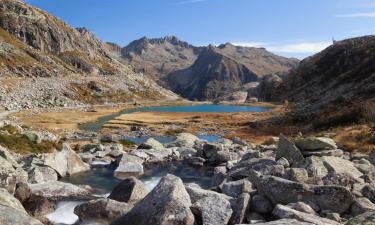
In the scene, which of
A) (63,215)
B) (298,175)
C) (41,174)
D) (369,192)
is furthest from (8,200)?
(369,192)

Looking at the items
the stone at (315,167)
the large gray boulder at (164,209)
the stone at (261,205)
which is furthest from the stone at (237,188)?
the stone at (315,167)

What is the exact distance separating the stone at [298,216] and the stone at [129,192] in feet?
27.6

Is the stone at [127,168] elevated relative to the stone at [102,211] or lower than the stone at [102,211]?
lower

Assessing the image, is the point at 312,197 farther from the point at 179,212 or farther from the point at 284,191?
the point at 179,212

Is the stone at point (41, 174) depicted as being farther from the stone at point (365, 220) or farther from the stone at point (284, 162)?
the stone at point (365, 220)

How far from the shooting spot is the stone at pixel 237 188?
22.5 metres

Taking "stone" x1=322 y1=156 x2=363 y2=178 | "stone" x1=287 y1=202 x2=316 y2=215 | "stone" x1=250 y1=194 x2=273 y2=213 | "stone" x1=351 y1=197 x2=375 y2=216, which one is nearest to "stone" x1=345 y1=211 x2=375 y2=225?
"stone" x1=287 y1=202 x2=316 y2=215

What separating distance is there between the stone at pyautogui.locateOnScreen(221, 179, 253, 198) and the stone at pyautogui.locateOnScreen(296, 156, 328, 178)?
4.23 metres

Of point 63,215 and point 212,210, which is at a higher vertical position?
point 212,210

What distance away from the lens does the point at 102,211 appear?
843 inches

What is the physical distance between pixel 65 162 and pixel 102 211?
1747cm

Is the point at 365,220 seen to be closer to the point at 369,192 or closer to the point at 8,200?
the point at 369,192

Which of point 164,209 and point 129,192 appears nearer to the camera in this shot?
point 164,209

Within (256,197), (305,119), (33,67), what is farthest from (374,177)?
(33,67)
